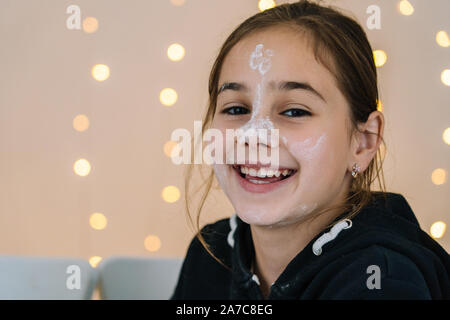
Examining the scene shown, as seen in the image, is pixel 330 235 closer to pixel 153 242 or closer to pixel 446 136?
pixel 446 136

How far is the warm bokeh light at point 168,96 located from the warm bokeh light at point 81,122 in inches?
8.6

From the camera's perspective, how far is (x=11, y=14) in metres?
1.36

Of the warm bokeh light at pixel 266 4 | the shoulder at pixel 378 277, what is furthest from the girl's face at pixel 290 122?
the warm bokeh light at pixel 266 4

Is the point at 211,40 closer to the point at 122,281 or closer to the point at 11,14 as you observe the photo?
the point at 11,14

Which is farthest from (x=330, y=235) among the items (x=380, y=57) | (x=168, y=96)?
(x=168, y=96)

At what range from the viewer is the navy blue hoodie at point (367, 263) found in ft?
2.14

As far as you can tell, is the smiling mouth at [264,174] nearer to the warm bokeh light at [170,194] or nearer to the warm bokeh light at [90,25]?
the warm bokeh light at [170,194]

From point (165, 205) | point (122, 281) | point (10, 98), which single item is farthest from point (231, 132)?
point (10, 98)

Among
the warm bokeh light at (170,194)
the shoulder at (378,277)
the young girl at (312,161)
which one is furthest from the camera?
the warm bokeh light at (170,194)

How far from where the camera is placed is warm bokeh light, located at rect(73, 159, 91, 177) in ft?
4.66

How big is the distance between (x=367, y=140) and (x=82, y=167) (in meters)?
0.87

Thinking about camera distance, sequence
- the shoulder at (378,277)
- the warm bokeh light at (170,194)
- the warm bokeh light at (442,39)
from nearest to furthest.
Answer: the shoulder at (378,277), the warm bokeh light at (442,39), the warm bokeh light at (170,194)

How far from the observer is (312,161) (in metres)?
0.76
